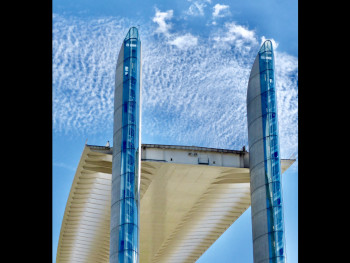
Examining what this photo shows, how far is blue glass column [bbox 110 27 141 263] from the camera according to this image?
22188mm

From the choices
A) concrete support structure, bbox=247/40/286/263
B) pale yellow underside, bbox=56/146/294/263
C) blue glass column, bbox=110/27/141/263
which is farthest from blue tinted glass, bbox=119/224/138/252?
concrete support structure, bbox=247/40/286/263

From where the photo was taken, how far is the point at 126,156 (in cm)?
2322

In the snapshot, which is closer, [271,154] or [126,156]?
[126,156]

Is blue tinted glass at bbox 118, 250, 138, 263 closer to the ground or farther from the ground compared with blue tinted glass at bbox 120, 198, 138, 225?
closer to the ground

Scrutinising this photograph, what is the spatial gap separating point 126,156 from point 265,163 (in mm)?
6710

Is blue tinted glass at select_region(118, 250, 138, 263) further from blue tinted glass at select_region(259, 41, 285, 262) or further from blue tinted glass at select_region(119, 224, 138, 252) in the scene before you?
blue tinted glass at select_region(259, 41, 285, 262)

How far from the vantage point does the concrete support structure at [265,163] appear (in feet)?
79.8

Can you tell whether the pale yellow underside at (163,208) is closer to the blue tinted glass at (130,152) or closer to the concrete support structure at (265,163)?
the concrete support structure at (265,163)

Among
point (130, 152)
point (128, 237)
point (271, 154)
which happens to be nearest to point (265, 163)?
point (271, 154)

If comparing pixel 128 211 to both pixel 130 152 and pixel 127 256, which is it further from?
pixel 130 152

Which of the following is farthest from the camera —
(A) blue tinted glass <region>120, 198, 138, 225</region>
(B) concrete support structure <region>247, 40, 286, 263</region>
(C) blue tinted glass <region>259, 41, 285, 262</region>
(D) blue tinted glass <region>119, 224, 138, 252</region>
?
(B) concrete support structure <region>247, 40, 286, 263</region>

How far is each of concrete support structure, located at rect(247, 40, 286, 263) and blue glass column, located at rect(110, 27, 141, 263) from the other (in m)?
5.95
